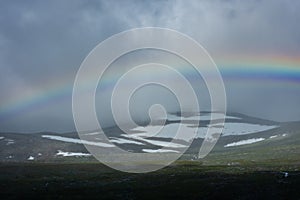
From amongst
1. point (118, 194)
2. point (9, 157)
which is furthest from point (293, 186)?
point (9, 157)

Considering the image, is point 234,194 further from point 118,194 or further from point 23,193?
point 23,193

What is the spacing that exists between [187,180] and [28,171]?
49.3 meters

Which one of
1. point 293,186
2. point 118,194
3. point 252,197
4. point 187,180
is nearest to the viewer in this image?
point 252,197

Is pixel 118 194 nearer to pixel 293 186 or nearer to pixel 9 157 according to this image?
pixel 293 186

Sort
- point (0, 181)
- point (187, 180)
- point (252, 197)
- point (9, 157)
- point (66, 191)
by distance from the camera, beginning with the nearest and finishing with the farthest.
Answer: point (252, 197) < point (66, 191) < point (187, 180) < point (0, 181) < point (9, 157)

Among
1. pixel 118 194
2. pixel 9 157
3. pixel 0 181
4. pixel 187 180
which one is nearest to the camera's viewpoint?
pixel 118 194

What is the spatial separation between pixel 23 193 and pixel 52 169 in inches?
1551

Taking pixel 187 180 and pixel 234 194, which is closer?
pixel 234 194

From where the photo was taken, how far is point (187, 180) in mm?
65938

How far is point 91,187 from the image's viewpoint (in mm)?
64062

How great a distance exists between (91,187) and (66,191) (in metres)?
5.07

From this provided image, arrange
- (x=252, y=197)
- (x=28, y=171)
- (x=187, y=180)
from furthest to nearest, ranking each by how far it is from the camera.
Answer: (x=28, y=171)
(x=187, y=180)
(x=252, y=197)

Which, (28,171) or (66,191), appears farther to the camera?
(28,171)

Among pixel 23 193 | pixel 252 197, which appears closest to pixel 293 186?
pixel 252 197
